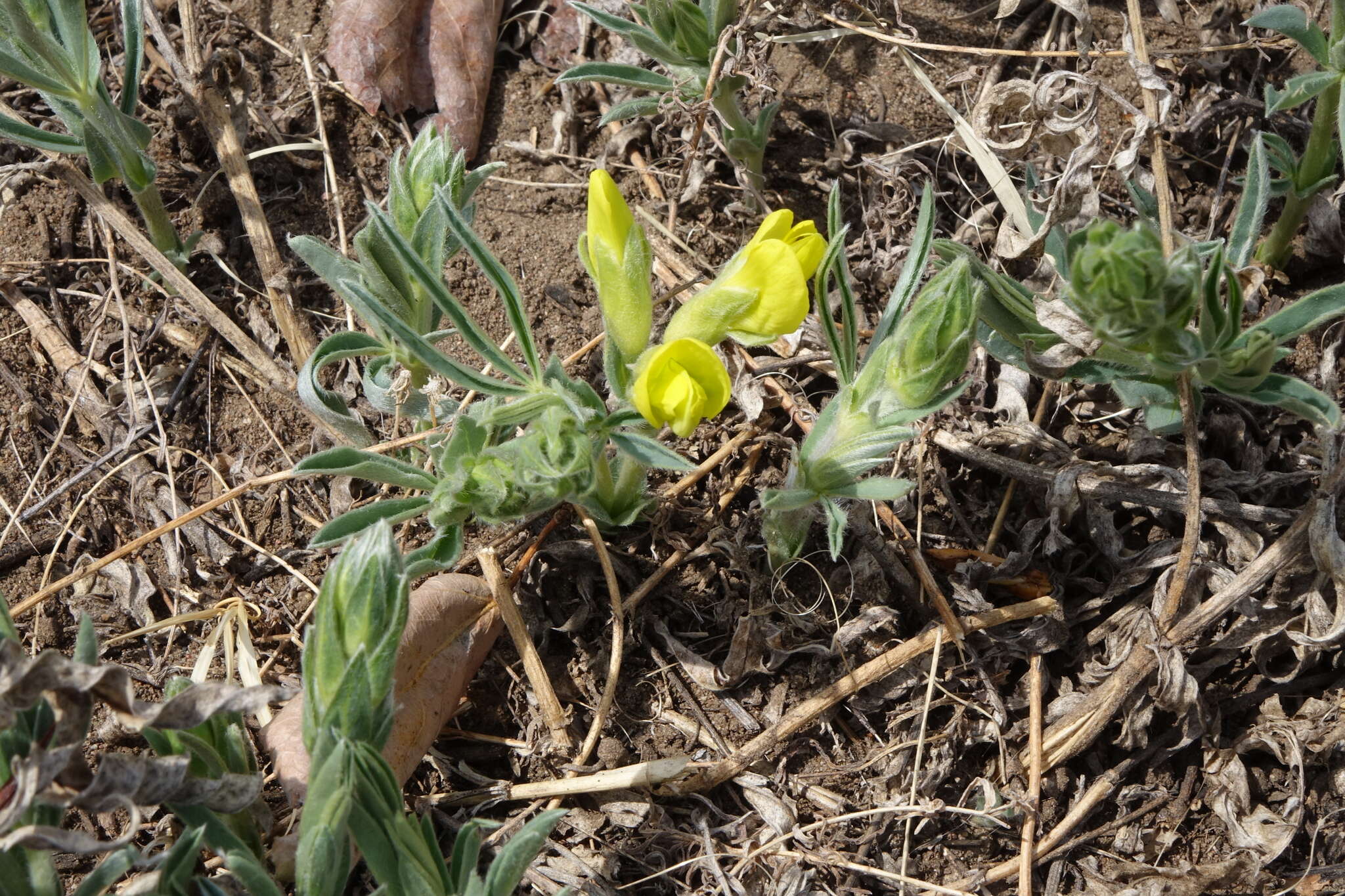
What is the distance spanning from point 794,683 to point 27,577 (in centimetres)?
199

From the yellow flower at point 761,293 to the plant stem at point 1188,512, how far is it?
2.91ft

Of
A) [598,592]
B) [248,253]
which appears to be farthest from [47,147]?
[598,592]

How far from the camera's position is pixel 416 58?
3.57 metres

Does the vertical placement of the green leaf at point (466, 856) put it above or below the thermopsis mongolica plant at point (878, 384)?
below

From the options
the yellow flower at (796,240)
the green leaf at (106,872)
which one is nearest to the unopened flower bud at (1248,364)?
the yellow flower at (796,240)

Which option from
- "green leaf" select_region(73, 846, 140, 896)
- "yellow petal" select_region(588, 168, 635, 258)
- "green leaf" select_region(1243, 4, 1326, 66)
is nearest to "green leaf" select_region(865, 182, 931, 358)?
"yellow petal" select_region(588, 168, 635, 258)

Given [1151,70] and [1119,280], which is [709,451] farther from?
[1151,70]

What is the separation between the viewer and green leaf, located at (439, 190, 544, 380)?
2326 mm

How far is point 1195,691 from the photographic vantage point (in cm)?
261

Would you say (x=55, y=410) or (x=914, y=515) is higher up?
(x=55, y=410)

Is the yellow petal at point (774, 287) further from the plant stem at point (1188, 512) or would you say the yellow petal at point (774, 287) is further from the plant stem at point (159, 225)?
the plant stem at point (159, 225)

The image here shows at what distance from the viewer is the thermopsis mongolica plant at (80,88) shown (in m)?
2.75

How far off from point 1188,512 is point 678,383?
1266 mm

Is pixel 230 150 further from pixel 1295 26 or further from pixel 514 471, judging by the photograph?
pixel 1295 26
